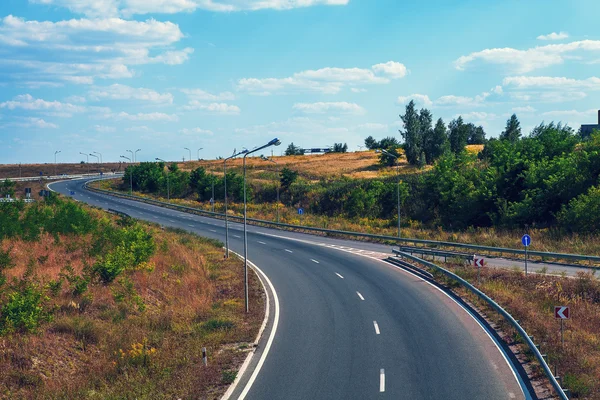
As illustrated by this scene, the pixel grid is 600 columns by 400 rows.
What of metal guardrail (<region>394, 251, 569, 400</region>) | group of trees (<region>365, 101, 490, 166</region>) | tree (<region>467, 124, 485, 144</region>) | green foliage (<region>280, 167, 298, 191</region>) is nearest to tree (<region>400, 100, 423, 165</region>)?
group of trees (<region>365, 101, 490, 166</region>)

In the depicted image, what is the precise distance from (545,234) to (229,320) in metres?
31.4

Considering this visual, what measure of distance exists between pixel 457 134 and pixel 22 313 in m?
108

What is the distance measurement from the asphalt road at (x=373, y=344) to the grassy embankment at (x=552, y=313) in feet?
4.64

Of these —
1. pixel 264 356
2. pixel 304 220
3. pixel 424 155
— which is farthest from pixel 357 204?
pixel 264 356

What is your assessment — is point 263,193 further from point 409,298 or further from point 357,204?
point 409,298

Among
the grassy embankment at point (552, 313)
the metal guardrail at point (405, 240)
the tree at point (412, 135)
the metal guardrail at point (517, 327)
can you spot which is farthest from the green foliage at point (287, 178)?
the grassy embankment at point (552, 313)

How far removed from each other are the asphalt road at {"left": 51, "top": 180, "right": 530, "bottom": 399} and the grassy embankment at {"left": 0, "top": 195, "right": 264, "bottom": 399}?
6.09 feet

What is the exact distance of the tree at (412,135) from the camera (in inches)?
4250

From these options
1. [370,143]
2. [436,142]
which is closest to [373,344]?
[436,142]

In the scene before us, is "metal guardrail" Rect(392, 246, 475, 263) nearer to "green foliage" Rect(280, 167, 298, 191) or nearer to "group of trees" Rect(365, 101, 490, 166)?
"green foliage" Rect(280, 167, 298, 191)

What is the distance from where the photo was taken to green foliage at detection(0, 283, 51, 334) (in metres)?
21.2

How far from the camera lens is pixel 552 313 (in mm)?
23047

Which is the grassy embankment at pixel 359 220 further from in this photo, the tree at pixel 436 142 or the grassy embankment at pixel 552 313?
the grassy embankment at pixel 552 313

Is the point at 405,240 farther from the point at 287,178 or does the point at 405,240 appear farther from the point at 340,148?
the point at 340,148
